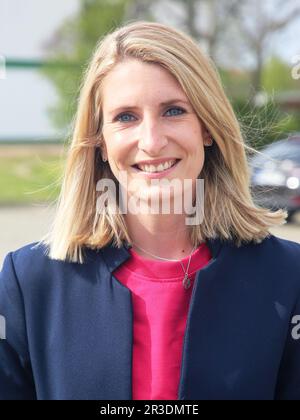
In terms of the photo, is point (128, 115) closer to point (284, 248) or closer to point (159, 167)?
point (159, 167)

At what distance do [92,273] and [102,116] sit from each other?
399 millimetres

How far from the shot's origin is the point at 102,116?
5.64 ft

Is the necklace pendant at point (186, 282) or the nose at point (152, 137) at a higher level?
the nose at point (152, 137)

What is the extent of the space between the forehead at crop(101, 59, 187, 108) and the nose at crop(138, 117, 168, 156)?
6cm

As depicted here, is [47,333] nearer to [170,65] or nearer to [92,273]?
[92,273]

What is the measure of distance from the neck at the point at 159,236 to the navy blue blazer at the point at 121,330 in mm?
75

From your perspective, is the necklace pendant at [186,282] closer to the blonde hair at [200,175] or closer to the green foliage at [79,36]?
the blonde hair at [200,175]

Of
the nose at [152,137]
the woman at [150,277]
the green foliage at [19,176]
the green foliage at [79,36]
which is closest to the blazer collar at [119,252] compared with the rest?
the woman at [150,277]

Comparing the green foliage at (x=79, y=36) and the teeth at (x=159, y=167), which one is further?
the green foliage at (x=79, y=36)

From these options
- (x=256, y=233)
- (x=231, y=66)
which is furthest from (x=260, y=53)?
(x=256, y=233)

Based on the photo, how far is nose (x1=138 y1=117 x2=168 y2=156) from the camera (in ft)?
5.23

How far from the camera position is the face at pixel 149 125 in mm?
1592

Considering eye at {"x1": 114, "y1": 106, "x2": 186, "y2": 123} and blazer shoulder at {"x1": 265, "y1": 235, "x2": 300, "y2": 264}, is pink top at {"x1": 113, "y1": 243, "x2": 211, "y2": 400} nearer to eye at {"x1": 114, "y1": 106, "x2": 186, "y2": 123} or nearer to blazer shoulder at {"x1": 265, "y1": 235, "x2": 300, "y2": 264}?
blazer shoulder at {"x1": 265, "y1": 235, "x2": 300, "y2": 264}

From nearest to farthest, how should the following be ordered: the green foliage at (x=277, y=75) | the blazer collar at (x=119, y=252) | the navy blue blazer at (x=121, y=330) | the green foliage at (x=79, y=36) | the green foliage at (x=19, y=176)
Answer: the navy blue blazer at (x=121, y=330) < the blazer collar at (x=119, y=252) < the green foliage at (x=19, y=176) < the green foliage at (x=79, y=36) < the green foliage at (x=277, y=75)
